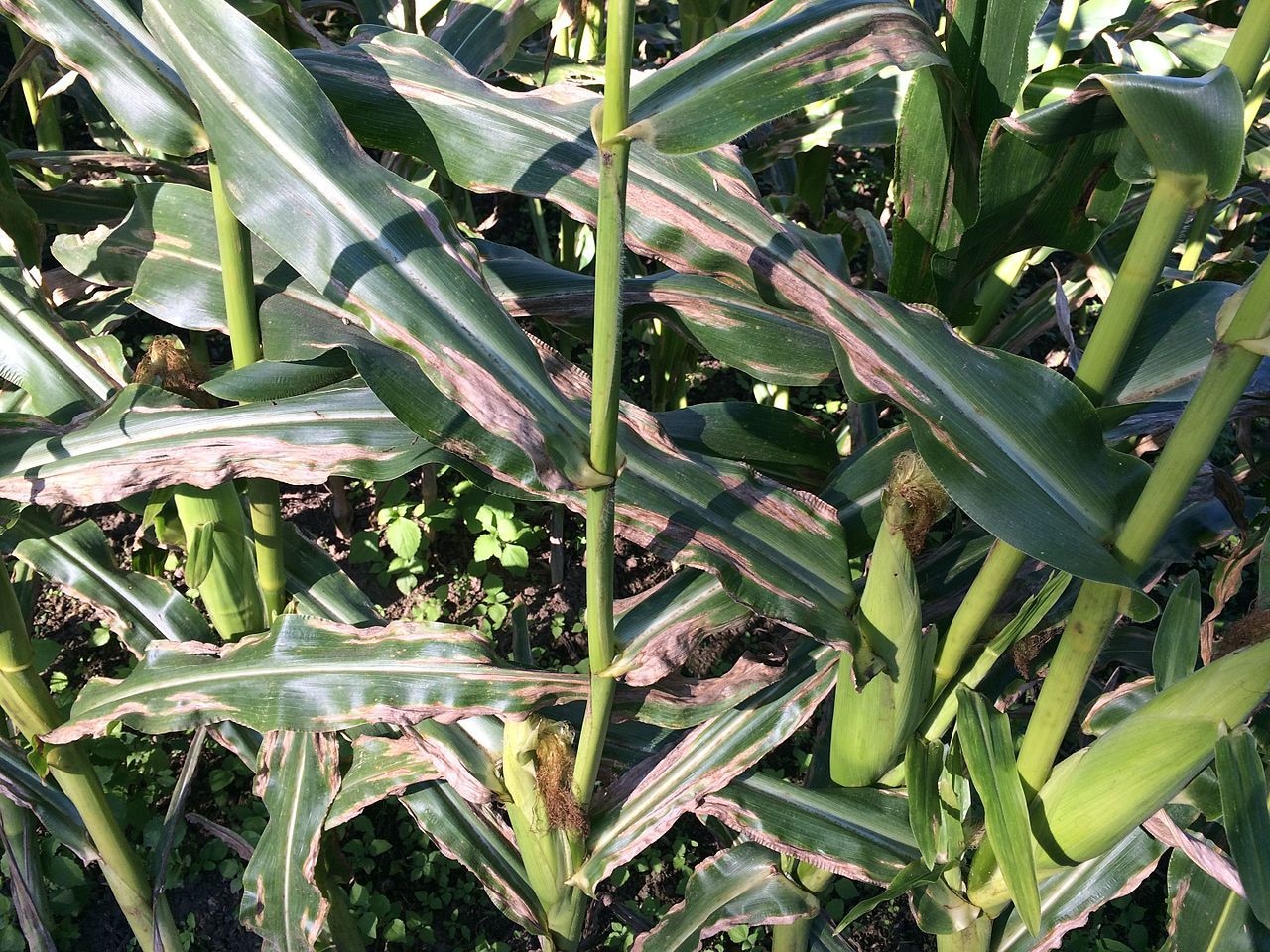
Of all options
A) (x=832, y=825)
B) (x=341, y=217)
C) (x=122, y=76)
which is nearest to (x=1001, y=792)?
(x=832, y=825)

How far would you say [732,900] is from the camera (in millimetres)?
1170

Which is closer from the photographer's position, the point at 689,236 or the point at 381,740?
the point at 689,236

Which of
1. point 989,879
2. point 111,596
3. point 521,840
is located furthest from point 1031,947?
point 111,596

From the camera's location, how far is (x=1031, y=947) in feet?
3.51

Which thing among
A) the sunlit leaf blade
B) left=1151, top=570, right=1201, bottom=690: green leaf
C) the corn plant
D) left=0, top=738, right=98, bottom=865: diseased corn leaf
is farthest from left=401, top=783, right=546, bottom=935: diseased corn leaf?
left=1151, top=570, right=1201, bottom=690: green leaf

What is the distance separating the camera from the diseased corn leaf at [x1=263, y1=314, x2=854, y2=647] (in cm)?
82

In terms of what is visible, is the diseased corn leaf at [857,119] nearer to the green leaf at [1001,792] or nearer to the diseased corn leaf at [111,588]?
the green leaf at [1001,792]

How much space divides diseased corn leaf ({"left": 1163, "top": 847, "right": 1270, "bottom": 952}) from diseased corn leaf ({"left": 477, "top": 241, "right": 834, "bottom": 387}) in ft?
2.22

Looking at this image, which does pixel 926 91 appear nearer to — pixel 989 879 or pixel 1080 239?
pixel 1080 239

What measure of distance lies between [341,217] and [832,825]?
0.78 m

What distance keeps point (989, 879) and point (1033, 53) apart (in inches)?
50.2

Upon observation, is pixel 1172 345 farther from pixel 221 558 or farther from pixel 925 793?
pixel 221 558

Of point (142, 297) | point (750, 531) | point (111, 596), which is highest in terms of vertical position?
point (142, 297)

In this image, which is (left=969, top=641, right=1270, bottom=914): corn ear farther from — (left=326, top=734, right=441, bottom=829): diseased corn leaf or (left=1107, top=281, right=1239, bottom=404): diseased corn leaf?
(left=326, top=734, right=441, bottom=829): diseased corn leaf
